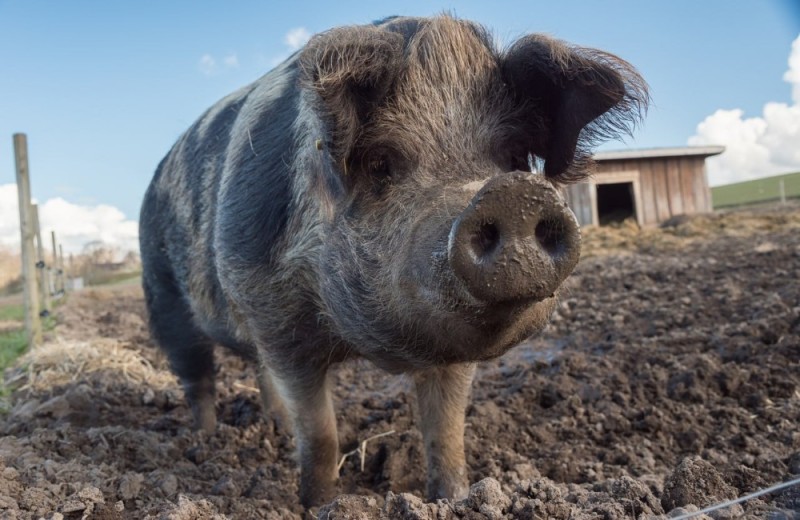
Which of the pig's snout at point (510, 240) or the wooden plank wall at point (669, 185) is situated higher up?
the wooden plank wall at point (669, 185)

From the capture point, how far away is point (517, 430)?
160 inches

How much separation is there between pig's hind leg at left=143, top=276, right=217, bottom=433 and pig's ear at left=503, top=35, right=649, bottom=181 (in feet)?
10.3

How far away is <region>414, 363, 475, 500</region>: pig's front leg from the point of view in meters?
3.32

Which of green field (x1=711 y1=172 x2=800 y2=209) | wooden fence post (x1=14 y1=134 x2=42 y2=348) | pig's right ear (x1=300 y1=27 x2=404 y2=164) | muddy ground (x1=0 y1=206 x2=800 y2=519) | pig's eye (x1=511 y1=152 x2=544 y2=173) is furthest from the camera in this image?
green field (x1=711 y1=172 x2=800 y2=209)

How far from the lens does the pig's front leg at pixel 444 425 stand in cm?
332

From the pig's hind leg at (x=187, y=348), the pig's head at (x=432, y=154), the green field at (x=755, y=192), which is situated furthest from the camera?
the green field at (x=755, y=192)

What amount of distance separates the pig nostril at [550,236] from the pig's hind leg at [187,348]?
11.8 feet

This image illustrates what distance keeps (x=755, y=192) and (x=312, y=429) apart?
30004 mm

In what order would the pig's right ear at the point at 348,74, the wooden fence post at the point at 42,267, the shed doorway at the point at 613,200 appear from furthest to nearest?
the shed doorway at the point at 613,200 < the wooden fence post at the point at 42,267 < the pig's right ear at the point at 348,74

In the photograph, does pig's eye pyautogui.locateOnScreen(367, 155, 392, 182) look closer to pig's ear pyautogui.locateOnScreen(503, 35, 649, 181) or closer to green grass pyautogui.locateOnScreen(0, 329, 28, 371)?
pig's ear pyautogui.locateOnScreen(503, 35, 649, 181)

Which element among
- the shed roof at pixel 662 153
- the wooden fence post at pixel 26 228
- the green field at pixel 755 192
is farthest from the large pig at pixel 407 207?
the green field at pixel 755 192

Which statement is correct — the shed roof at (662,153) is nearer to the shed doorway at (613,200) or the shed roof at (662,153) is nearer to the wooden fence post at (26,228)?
the shed doorway at (613,200)

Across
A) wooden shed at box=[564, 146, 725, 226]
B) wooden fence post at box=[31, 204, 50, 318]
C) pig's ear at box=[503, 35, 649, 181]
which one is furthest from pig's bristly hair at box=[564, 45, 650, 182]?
wooden shed at box=[564, 146, 725, 226]

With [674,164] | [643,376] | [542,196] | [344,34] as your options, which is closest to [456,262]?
[542,196]
